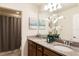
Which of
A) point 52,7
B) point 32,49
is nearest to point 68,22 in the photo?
point 52,7

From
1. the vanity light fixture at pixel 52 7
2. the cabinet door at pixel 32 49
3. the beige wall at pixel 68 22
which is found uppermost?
the vanity light fixture at pixel 52 7

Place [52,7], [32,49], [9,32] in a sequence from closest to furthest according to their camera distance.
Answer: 1. [52,7]
2. [32,49]
3. [9,32]

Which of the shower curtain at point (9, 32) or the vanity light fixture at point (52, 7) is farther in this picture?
the shower curtain at point (9, 32)

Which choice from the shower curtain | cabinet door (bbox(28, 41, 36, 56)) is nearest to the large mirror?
cabinet door (bbox(28, 41, 36, 56))

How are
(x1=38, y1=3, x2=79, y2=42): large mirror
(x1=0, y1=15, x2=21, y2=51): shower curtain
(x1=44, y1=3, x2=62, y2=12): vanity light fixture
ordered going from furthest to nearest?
(x1=0, y1=15, x2=21, y2=51): shower curtain
(x1=44, y1=3, x2=62, y2=12): vanity light fixture
(x1=38, y1=3, x2=79, y2=42): large mirror

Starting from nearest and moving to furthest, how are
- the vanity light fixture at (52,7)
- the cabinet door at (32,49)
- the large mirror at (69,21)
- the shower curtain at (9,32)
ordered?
the large mirror at (69,21) → the vanity light fixture at (52,7) → the cabinet door at (32,49) → the shower curtain at (9,32)

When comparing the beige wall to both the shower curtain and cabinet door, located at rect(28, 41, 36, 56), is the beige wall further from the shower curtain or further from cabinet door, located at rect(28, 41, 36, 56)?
the shower curtain

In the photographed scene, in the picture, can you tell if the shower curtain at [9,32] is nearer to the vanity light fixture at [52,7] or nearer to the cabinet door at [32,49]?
Answer: the cabinet door at [32,49]

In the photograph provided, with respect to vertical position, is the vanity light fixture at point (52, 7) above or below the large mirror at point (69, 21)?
above

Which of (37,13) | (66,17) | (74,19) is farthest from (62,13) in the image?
(37,13)

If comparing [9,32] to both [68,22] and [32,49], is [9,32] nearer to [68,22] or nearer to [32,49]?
[32,49]

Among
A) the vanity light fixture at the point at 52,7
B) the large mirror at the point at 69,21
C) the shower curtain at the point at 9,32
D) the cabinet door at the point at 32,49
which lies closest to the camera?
the large mirror at the point at 69,21

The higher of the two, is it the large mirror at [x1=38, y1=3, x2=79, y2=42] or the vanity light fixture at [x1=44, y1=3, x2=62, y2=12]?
the vanity light fixture at [x1=44, y1=3, x2=62, y2=12]

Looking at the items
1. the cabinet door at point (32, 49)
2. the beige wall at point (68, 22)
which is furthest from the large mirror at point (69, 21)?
the cabinet door at point (32, 49)
